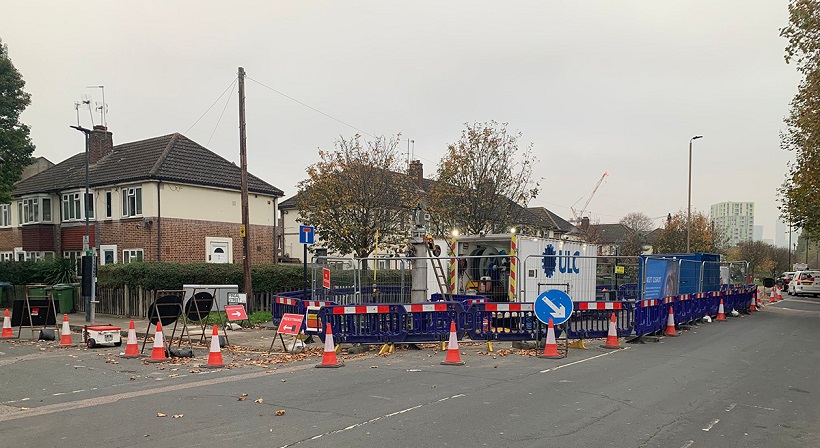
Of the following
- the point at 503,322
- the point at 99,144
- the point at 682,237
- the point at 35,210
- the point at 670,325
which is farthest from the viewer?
the point at 682,237

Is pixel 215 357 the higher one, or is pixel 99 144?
pixel 99 144

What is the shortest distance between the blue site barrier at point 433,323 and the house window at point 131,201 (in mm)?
19164

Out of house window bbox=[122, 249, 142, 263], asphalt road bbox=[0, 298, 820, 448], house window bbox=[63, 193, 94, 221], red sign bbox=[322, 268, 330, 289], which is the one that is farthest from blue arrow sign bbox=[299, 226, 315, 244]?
house window bbox=[63, 193, 94, 221]

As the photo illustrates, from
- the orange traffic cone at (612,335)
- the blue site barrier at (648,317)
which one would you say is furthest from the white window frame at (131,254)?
the blue site barrier at (648,317)

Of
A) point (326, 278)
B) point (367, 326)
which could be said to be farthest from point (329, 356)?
point (326, 278)

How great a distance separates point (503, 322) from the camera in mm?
13227

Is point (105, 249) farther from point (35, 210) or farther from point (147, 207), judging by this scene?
point (35, 210)

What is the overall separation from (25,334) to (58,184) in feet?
57.5

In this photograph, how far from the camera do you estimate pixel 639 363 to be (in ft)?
36.8

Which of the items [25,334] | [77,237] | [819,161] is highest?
[819,161]

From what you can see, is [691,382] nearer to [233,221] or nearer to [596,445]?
[596,445]

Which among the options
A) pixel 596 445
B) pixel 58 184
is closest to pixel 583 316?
pixel 596 445

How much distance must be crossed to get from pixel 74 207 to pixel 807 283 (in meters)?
46.5

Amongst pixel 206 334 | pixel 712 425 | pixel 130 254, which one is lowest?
pixel 206 334
